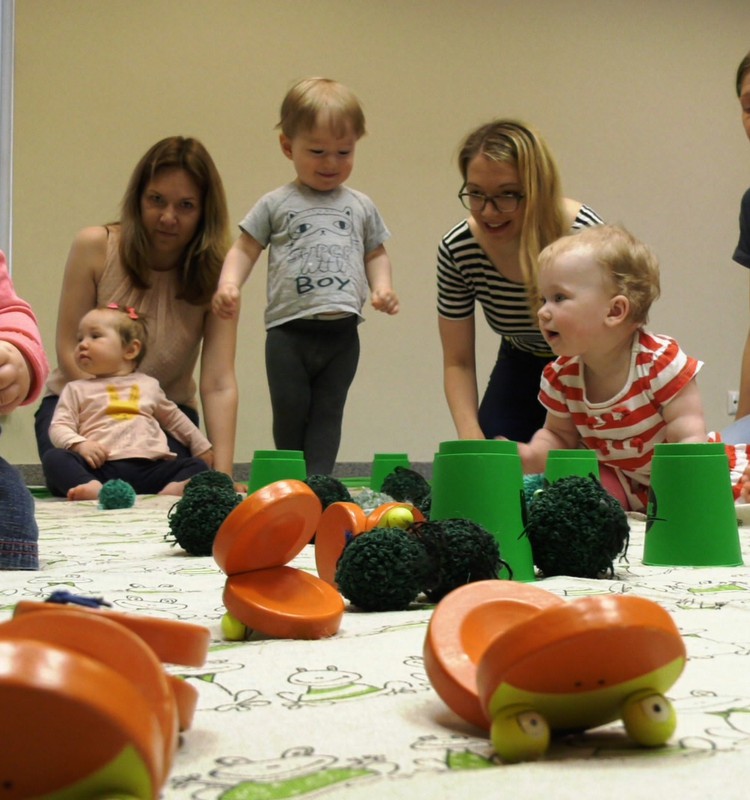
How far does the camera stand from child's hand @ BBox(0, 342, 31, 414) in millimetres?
861

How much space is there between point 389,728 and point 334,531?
0.39 m

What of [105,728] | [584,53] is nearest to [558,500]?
[105,728]

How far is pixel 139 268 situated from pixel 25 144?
4.14 feet

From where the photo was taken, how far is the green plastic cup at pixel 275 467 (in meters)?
1.32

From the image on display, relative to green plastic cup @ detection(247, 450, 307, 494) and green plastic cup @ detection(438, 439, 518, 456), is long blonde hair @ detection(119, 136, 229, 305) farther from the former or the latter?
green plastic cup @ detection(438, 439, 518, 456)

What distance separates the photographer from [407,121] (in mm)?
3498

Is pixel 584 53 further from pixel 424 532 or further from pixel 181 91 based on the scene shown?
pixel 424 532

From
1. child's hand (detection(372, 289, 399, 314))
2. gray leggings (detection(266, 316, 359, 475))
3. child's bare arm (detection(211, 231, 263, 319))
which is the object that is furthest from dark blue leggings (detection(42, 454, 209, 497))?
child's hand (detection(372, 289, 399, 314))

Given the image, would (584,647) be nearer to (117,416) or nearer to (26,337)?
(26,337)

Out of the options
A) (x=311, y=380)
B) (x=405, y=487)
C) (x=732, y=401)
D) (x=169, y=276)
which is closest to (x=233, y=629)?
(x=405, y=487)

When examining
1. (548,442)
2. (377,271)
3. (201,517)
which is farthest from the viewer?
(377,271)

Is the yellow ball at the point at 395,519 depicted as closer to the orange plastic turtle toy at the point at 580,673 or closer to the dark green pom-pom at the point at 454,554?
the dark green pom-pom at the point at 454,554

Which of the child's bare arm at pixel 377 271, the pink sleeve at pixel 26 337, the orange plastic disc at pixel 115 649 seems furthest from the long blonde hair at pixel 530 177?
the orange plastic disc at pixel 115 649

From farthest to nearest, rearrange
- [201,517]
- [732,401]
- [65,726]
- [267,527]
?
[732,401]
[201,517]
[267,527]
[65,726]
